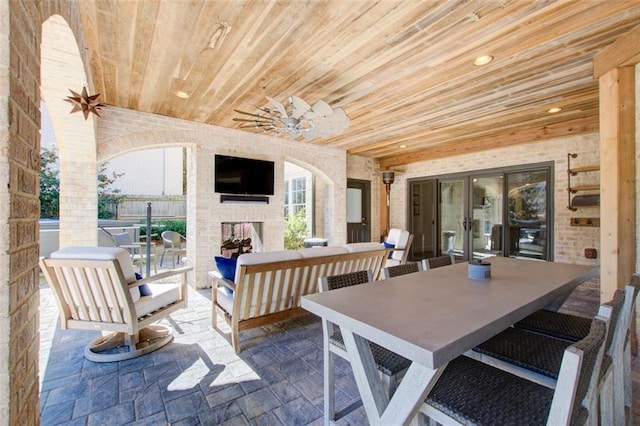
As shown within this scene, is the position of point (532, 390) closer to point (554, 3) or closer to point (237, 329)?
point (237, 329)

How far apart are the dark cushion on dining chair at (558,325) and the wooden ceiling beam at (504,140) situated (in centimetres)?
415

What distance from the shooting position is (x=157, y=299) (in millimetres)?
2670

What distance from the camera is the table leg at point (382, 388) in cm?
111


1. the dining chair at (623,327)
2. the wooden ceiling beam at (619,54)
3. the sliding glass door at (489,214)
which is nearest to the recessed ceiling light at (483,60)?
the wooden ceiling beam at (619,54)

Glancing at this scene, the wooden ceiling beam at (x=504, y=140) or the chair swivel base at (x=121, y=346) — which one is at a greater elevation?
the wooden ceiling beam at (x=504, y=140)

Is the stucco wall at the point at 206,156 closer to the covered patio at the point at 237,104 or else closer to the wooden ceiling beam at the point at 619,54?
the covered patio at the point at 237,104

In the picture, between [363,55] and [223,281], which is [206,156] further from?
[363,55]

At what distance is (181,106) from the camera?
4.17 m

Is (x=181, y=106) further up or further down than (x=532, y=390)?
further up

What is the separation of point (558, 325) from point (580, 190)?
4155 mm

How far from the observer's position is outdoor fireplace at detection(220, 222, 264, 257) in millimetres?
5086

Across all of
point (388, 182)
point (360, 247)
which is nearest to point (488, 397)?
point (360, 247)

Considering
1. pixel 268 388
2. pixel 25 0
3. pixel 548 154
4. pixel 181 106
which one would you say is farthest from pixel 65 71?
→ pixel 548 154

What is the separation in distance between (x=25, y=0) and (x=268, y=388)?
2327 mm
